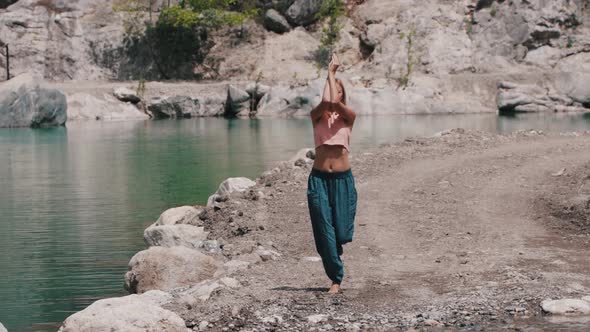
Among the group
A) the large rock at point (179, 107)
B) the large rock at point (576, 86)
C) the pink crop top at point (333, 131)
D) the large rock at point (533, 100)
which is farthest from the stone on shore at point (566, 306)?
the large rock at point (576, 86)

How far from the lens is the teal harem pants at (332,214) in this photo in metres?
9.70

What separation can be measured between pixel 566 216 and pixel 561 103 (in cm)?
4368

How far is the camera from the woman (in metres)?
9.72

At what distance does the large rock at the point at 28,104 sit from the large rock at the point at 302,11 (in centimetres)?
2370

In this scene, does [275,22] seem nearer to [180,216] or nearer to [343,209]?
[180,216]

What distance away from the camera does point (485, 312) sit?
8977 mm

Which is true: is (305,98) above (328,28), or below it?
below

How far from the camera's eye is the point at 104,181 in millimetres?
24797

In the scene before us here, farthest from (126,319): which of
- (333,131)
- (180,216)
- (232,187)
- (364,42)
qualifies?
(364,42)

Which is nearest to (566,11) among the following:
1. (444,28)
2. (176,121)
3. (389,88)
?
(444,28)

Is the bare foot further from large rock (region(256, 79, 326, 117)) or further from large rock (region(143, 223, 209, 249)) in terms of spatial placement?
large rock (region(256, 79, 326, 117))

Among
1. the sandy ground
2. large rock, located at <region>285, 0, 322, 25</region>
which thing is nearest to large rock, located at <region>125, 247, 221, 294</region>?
the sandy ground

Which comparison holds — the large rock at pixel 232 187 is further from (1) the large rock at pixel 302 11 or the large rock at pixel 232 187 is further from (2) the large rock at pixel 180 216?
(1) the large rock at pixel 302 11

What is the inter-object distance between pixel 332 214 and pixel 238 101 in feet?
156
